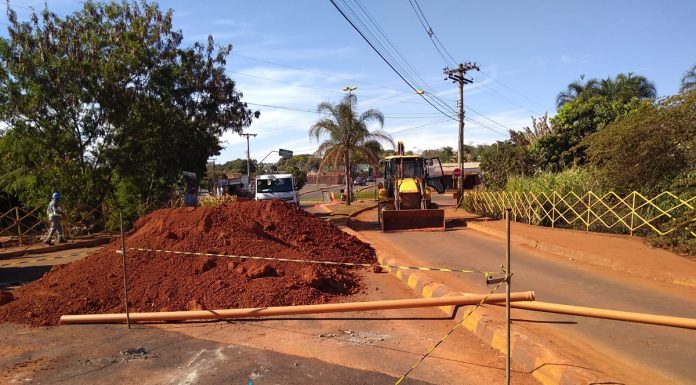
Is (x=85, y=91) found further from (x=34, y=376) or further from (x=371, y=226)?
(x=34, y=376)

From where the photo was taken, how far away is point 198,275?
26.7 ft

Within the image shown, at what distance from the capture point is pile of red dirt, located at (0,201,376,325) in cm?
715

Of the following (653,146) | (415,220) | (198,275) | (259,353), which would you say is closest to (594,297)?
(259,353)

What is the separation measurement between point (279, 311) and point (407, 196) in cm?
1351

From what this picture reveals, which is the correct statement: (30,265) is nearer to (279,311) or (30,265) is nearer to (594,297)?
(279,311)

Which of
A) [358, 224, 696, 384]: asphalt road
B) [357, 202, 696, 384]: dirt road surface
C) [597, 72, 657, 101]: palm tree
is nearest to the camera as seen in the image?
[357, 202, 696, 384]: dirt road surface

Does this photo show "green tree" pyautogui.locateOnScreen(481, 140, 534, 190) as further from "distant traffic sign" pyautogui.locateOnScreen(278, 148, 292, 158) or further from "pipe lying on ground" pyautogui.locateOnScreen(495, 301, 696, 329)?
"distant traffic sign" pyautogui.locateOnScreen(278, 148, 292, 158)

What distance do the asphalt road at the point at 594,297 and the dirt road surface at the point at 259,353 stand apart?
4.08 ft

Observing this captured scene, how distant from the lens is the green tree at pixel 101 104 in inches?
747

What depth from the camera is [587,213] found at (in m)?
16.1

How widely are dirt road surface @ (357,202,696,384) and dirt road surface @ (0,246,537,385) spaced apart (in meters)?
0.97

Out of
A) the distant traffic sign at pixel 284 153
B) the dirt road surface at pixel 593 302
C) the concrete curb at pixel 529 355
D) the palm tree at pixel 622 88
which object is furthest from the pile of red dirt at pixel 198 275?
the distant traffic sign at pixel 284 153

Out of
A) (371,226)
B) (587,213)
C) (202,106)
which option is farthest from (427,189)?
(202,106)

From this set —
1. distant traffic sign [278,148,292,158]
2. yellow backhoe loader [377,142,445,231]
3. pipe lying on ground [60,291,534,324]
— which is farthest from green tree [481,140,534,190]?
distant traffic sign [278,148,292,158]
